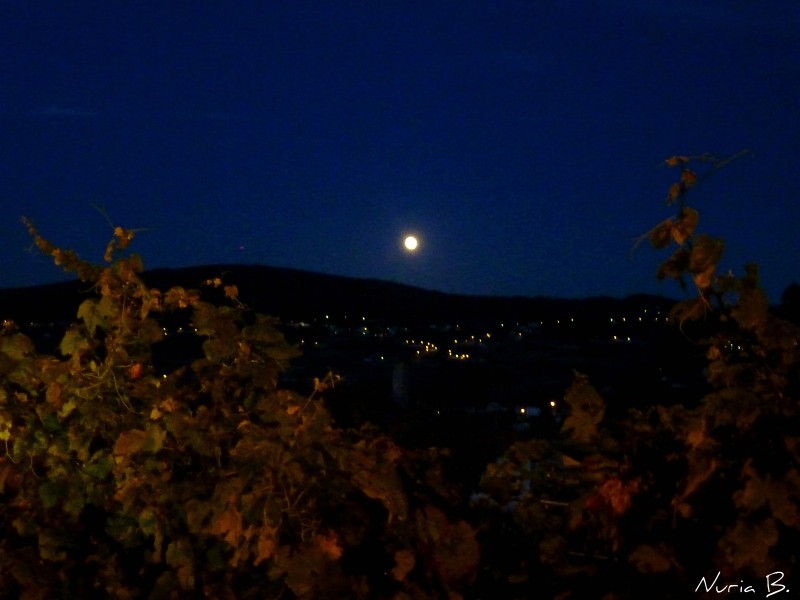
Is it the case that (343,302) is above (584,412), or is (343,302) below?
above

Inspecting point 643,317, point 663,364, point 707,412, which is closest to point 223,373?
point 707,412

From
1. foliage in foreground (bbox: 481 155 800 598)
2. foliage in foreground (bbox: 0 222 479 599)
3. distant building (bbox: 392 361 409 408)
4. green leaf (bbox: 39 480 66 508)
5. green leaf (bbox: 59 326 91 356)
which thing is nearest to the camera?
foliage in foreground (bbox: 481 155 800 598)

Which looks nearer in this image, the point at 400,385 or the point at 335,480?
the point at 335,480

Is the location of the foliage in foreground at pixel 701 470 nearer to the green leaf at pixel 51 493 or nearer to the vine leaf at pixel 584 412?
the vine leaf at pixel 584 412

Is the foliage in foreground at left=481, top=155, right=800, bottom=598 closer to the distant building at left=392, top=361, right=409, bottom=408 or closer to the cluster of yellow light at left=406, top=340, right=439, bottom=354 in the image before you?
the distant building at left=392, top=361, right=409, bottom=408

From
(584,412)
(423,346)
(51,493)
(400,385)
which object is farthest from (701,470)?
(423,346)

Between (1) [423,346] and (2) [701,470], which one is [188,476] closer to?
(2) [701,470]

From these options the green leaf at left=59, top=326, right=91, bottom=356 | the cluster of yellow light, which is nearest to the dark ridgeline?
the cluster of yellow light

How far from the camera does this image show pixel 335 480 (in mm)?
3312

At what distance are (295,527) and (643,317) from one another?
340cm

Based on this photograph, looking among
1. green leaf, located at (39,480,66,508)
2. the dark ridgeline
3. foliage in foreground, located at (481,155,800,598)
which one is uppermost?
the dark ridgeline

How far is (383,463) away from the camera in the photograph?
323cm

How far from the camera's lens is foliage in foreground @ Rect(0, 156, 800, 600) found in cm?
278

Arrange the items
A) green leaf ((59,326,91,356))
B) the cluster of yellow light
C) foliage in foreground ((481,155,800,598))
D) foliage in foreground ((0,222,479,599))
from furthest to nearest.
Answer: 1. the cluster of yellow light
2. green leaf ((59,326,91,356))
3. foliage in foreground ((0,222,479,599))
4. foliage in foreground ((481,155,800,598))
